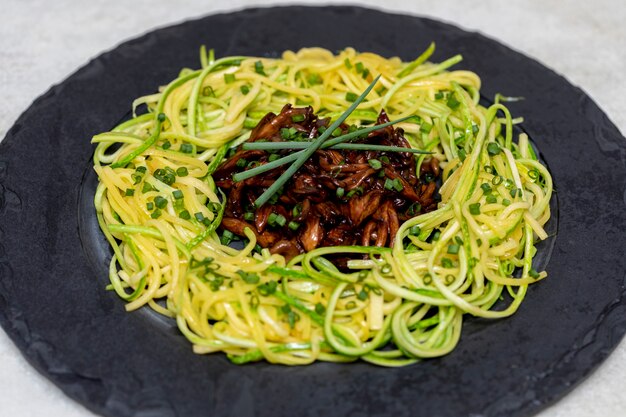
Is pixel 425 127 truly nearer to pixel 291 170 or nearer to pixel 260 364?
pixel 291 170

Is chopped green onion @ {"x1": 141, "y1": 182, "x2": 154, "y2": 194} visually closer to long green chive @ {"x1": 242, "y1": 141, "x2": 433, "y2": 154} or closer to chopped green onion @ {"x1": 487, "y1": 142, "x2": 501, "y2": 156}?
long green chive @ {"x1": 242, "y1": 141, "x2": 433, "y2": 154}

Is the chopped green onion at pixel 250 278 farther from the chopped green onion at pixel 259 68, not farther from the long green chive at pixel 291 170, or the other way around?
the chopped green onion at pixel 259 68

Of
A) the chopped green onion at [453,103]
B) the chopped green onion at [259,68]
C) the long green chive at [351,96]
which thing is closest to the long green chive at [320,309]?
the long green chive at [351,96]

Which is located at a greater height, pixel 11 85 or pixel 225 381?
pixel 11 85

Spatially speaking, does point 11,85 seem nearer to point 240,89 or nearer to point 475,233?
point 240,89

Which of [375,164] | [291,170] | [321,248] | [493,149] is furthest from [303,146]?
[493,149]

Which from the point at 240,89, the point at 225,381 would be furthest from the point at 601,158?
the point at 225,381
